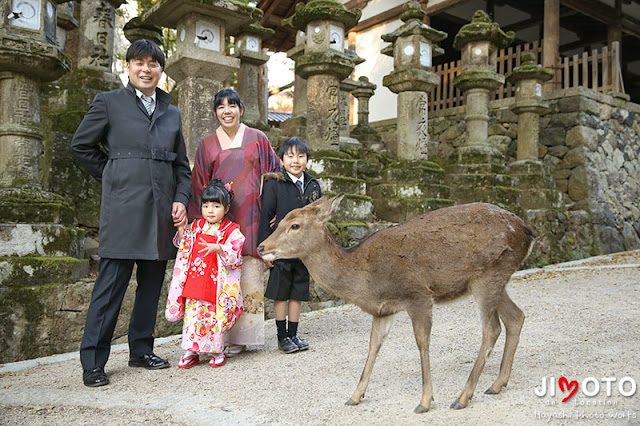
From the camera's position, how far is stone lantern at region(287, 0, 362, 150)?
6789 millimetres

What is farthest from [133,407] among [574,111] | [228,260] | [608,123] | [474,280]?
[608,123]

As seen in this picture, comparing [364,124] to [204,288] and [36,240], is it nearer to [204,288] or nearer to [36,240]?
[36,240]

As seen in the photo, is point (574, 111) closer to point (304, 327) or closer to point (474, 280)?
point (304, 327)

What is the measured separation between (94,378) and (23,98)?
9.14 feet

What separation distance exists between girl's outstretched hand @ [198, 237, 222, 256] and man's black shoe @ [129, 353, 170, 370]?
84 centimetres

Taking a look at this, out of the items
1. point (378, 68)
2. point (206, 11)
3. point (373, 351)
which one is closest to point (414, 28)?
point (206, 11)

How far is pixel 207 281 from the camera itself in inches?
142

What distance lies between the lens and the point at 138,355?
11.8 feet

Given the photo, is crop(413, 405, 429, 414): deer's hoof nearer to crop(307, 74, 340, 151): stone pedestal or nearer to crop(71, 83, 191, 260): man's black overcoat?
crop(71, 83, 191, 260): man's black overcoat

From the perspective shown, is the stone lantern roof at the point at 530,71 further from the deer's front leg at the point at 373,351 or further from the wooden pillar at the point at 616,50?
the deer's front leg at the point at 373,351

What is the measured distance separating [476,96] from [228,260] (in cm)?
737

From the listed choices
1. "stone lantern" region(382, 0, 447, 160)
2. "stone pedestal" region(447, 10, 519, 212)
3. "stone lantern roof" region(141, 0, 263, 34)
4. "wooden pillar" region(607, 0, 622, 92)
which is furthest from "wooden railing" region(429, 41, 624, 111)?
"stone lantern roof" region(141, 0, 263, 34)

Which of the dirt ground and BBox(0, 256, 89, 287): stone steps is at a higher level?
BBox(0, 256, 89, 287): stone steps

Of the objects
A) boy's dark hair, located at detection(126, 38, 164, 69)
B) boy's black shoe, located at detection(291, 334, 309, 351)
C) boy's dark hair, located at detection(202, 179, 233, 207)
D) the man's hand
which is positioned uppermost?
boy's dark hair, located at detection(126, 38, 164, 69)
